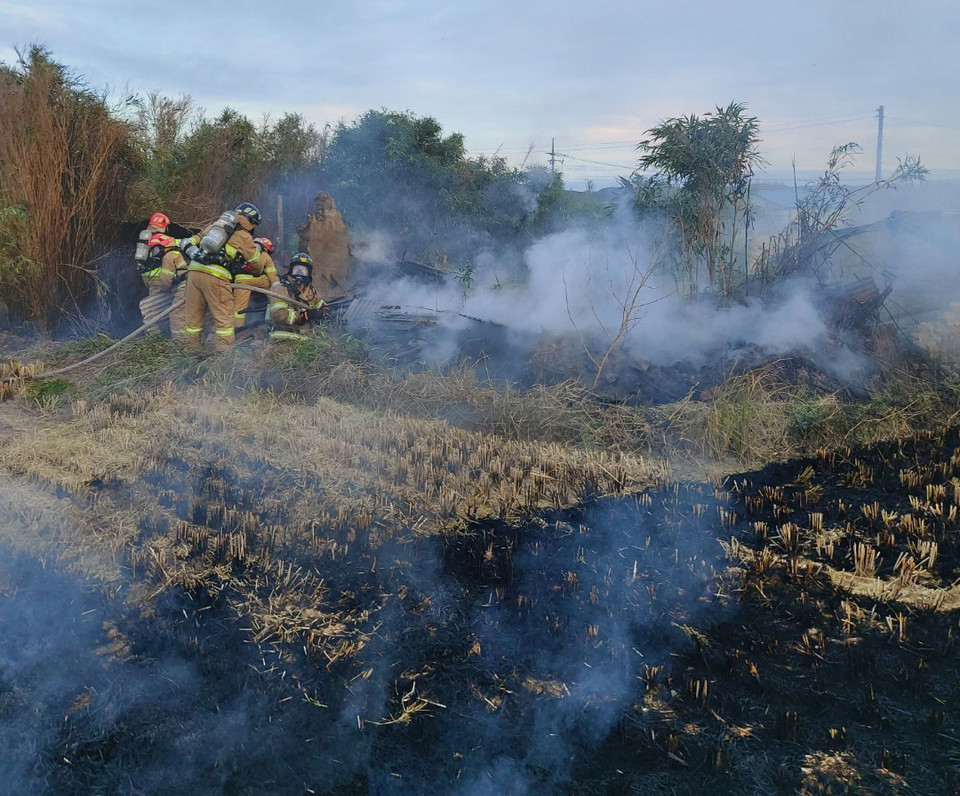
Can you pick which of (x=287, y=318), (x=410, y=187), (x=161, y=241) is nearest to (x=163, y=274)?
(x=161, y=241)

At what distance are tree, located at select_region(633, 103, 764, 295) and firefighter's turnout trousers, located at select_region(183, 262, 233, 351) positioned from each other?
5.58 m

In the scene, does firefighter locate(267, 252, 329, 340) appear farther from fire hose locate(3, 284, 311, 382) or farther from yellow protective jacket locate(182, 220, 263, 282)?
yellow protective jacket locate(182, 220, 263, 282)

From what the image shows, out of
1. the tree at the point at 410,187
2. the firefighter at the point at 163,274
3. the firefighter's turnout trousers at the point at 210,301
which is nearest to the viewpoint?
the firefighter's turnout trousers at the point at 210,301

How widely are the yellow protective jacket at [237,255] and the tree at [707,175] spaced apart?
16.9ft

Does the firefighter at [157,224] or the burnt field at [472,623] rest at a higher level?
the firefighter at [157,224]

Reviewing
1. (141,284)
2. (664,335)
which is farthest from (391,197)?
(664,335)

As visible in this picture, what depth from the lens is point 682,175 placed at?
30.3 feet

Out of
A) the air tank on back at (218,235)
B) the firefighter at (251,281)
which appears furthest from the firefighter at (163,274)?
the air tank on back at (218,235)

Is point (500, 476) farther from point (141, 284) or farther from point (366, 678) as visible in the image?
point (141, 284)

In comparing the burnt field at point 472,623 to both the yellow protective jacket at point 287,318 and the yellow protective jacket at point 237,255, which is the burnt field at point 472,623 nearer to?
the yellow protective jacket at point 287,318

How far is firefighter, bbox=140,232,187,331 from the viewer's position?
9.04 m

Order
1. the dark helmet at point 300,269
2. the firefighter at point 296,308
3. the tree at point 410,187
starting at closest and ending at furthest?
the firefighter at point 296,308, the dark helmet at point 300,269, the tree at point 410,187

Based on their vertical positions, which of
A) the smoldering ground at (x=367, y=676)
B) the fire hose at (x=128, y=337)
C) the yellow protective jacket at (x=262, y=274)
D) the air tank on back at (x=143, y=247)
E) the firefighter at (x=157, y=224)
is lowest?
the smoldering ground at (x=367, y=676)

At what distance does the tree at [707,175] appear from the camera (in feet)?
28.9
